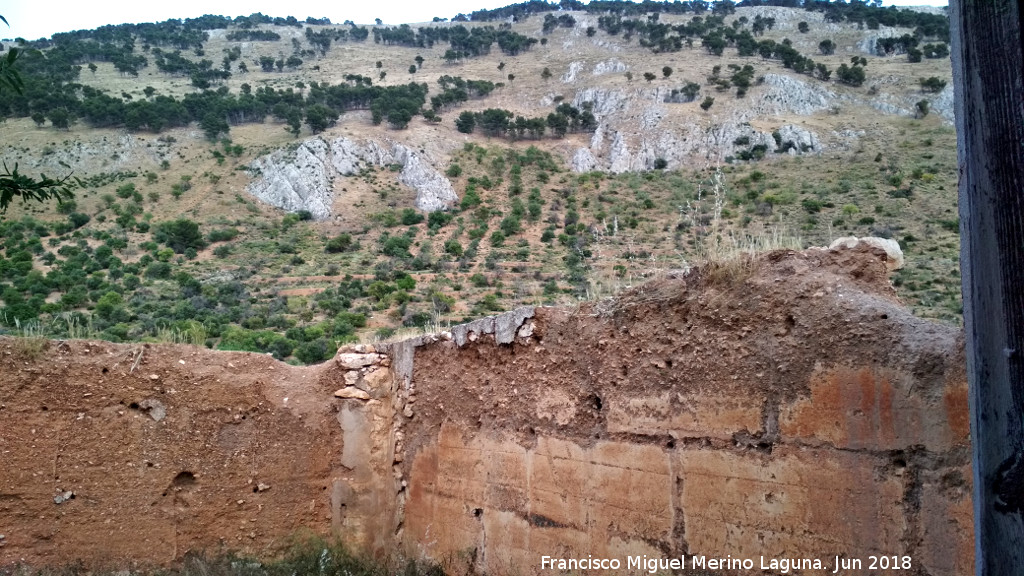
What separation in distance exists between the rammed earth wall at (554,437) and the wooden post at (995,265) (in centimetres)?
133

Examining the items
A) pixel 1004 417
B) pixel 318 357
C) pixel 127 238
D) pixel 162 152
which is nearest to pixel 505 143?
pixel 162 152

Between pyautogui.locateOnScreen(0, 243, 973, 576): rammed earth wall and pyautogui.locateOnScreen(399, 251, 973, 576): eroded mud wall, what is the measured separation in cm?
1

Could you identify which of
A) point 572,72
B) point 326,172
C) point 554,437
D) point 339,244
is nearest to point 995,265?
point 554,437

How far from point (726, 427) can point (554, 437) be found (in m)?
1.56

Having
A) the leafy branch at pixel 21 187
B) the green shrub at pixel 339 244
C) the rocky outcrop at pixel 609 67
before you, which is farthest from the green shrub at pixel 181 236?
the rocky outcrop at pixel 609 67

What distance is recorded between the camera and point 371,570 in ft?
20.6

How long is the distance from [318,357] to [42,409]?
1480cm

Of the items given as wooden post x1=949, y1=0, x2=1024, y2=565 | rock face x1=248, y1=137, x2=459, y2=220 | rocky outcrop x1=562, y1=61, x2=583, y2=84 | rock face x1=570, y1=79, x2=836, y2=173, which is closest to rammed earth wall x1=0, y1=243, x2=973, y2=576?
wooden post x1=949, y1=0, x2=1024, y2=565

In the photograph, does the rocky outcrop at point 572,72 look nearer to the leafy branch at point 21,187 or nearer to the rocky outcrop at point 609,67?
the rocky outcrop at point 609,67

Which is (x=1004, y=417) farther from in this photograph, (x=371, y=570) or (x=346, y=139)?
(x=346, y=139)

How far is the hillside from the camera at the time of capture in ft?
83.9

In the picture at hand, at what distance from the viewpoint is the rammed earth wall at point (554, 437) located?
3279 millimetres

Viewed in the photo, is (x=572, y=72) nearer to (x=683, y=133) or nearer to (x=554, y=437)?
(x=683, y=133)

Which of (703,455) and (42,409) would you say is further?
(42,409)
